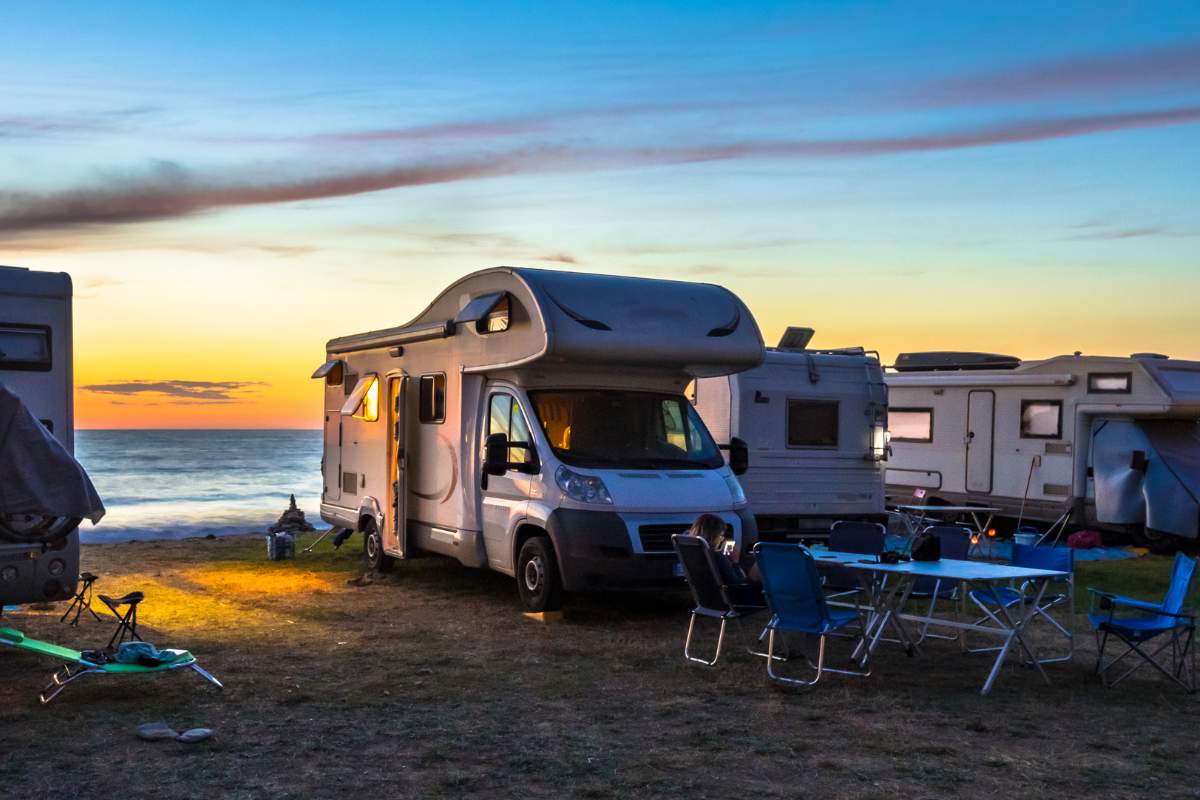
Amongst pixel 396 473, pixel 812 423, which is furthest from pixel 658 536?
pixel 812 423

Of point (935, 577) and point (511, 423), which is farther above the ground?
point (511, 423)

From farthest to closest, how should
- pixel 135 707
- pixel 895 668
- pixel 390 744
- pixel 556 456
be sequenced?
pixel 556 456, pixel 895 668, pixel 135 707, pixel 390 744

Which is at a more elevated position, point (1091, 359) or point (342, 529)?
point (1091, 359)

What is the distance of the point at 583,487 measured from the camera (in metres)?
10.1

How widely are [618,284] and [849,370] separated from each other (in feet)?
A: 16.8

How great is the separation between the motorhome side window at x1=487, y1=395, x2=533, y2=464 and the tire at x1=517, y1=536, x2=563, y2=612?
74 cm

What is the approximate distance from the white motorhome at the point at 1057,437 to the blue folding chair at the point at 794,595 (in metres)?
8.83

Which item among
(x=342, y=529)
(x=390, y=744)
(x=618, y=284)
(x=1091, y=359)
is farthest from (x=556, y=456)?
(x=1091, y=359)

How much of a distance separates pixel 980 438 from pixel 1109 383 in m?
2.04

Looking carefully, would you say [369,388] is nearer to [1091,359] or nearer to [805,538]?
[805,538]

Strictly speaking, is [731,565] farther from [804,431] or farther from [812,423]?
[812,423]

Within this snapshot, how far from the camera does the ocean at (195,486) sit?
27078 millimetres

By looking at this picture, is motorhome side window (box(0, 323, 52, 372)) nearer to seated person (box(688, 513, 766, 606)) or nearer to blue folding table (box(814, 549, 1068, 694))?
seated person (box(688, 513, 766, 606))

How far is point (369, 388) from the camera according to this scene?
13625mm
